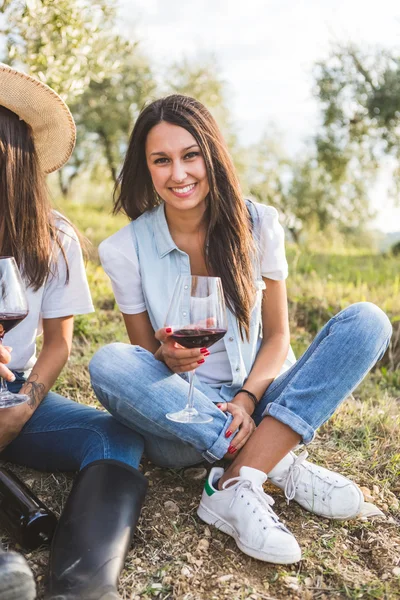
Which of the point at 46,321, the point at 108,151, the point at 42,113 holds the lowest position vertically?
the point at 46,321

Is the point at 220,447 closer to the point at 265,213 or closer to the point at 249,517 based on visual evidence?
the point at 249,517

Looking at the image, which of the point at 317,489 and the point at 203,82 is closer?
the point at 317,489

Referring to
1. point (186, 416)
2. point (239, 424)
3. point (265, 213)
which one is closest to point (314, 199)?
point (265, 213)

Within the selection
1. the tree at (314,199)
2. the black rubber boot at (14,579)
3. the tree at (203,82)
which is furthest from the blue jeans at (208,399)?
the tree at (314,199)

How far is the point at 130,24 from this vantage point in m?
18.2

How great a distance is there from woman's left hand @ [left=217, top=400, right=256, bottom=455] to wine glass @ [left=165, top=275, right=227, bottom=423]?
1.64 ft

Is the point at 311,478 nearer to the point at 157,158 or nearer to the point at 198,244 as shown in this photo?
the point at 198,244

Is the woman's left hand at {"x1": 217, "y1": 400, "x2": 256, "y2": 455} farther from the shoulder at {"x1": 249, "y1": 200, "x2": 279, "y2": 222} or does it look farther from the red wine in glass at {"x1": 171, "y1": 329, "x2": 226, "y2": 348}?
the shoulder at {"x1": 249, "y1": 200, "x2": 279, "y2": 222}

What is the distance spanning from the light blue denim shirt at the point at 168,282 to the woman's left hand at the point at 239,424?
0.63 ft

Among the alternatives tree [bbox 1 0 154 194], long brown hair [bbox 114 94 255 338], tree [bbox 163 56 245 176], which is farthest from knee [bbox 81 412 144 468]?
tree [bbox 163 56 245 176]

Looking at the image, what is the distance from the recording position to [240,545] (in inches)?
94.1

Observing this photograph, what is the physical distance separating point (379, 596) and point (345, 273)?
5766 millimetres

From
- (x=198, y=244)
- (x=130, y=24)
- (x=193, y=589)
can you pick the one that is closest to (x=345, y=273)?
(x=198, y=244)

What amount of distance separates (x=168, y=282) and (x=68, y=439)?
2.80 feet
